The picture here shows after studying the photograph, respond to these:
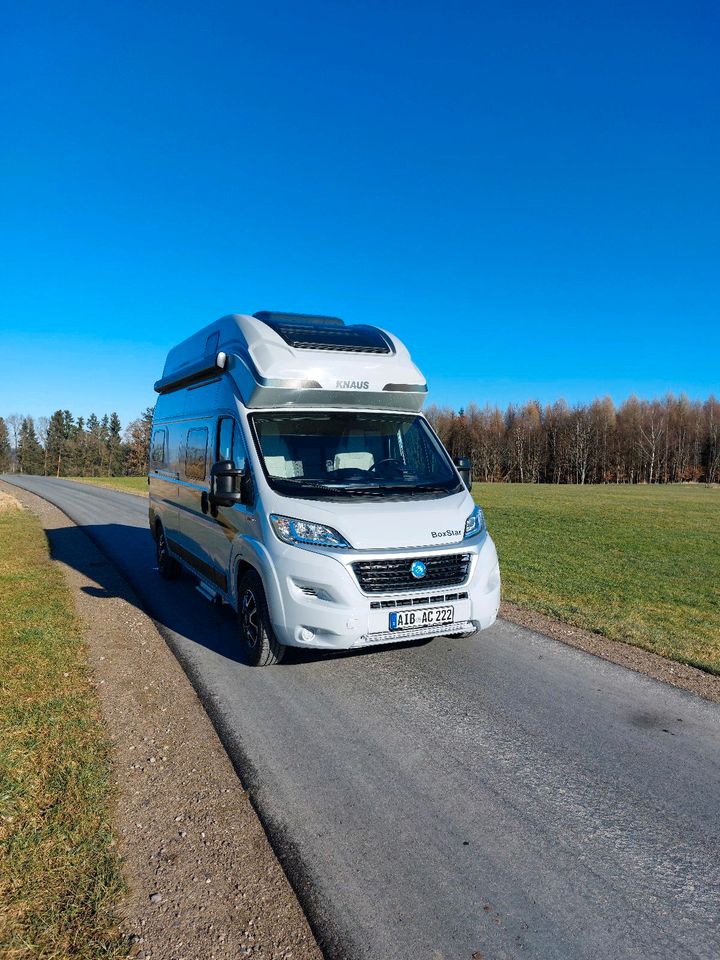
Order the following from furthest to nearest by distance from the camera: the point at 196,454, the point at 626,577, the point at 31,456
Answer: the point at 31,456 → the point at 626,577 → the point at 196,454

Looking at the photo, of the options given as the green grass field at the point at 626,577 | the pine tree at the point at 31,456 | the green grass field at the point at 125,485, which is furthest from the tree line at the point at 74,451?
the green grass field at the point at 626,577

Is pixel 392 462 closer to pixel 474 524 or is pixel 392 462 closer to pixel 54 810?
pixel 474 524

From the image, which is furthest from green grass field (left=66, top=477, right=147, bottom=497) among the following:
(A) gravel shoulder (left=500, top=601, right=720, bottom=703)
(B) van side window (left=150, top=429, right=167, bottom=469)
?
(A) gravel shoulder (left=500, top=601, right=720, bottom=703)

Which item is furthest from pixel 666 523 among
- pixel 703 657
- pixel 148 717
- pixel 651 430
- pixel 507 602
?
pixel 651 430

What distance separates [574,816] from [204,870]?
201 centimetres

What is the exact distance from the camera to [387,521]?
5309 millimetres

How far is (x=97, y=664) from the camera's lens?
601 cm

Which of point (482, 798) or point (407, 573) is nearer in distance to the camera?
point (482, 798)

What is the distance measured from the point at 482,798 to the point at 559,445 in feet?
315

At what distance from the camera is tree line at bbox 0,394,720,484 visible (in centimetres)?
9138

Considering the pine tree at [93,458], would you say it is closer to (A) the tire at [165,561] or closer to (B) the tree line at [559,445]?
(B) the tree line at [559,445]

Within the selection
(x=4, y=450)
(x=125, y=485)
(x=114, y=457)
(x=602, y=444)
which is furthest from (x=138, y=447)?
(x=602, y=444)

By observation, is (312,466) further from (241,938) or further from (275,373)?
(241,938)

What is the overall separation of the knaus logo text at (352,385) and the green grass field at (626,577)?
4096 mm
